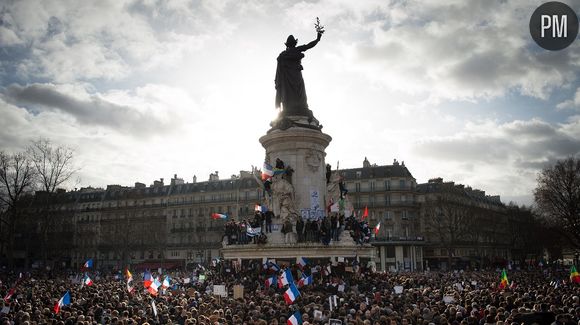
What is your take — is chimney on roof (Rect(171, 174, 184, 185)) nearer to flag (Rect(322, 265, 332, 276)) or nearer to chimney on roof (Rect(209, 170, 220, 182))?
chimney on roof (Rect(209, 170, 220, 182))

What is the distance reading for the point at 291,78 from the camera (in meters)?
32.5

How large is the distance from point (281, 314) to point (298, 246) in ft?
39.9

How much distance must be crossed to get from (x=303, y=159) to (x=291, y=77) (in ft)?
19.7

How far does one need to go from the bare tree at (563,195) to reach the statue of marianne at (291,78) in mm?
33341

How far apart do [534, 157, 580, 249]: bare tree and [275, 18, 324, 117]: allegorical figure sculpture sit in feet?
109

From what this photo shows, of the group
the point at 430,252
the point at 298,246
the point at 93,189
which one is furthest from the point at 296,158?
the point at 93,189

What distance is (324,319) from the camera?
1308cm

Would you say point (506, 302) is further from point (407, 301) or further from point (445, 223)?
point (445, 223)

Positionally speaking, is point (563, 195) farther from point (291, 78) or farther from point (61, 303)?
point (61, 303)

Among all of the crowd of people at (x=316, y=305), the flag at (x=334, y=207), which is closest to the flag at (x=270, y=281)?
the crowd of people at (x=316, y=305)

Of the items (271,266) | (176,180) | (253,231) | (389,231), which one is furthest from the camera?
(176,180)

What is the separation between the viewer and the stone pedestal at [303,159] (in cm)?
2939

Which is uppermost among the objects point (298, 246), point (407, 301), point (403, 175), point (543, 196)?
point (403, 175)

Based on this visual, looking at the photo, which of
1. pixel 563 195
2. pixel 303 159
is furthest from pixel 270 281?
pixel 563 195
